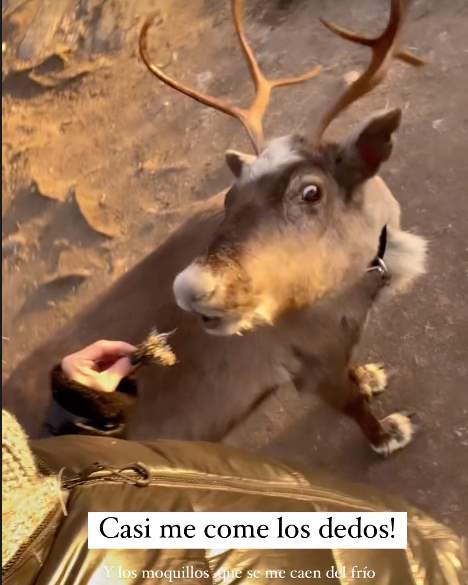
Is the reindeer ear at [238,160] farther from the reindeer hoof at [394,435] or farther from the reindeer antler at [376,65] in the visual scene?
the reindeer hoof at [394,435]

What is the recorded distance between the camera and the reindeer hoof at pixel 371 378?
47.7 inches

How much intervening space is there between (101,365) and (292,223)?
0.37 meters

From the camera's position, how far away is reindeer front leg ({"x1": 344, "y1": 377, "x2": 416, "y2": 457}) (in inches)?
45.9

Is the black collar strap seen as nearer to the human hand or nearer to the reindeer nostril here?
the reindeer nostril

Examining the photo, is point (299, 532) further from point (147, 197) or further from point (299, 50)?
point (299, 50)

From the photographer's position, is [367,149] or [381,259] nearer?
[367,149]

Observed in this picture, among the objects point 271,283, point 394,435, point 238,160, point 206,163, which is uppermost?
point 238,160

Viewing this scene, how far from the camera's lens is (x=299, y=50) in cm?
153

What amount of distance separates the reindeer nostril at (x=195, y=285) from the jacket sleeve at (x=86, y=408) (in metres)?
0.19

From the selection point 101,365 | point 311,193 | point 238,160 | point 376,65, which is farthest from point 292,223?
point 101,365

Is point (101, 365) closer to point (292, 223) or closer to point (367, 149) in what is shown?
point (292, 223)

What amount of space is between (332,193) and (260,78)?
0.89 ft

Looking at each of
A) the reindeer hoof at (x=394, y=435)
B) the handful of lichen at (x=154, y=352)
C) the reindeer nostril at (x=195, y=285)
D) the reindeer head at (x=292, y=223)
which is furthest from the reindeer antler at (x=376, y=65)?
the reindeer hoof at (x=394, y=435)

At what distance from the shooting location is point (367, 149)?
94 centimetres
